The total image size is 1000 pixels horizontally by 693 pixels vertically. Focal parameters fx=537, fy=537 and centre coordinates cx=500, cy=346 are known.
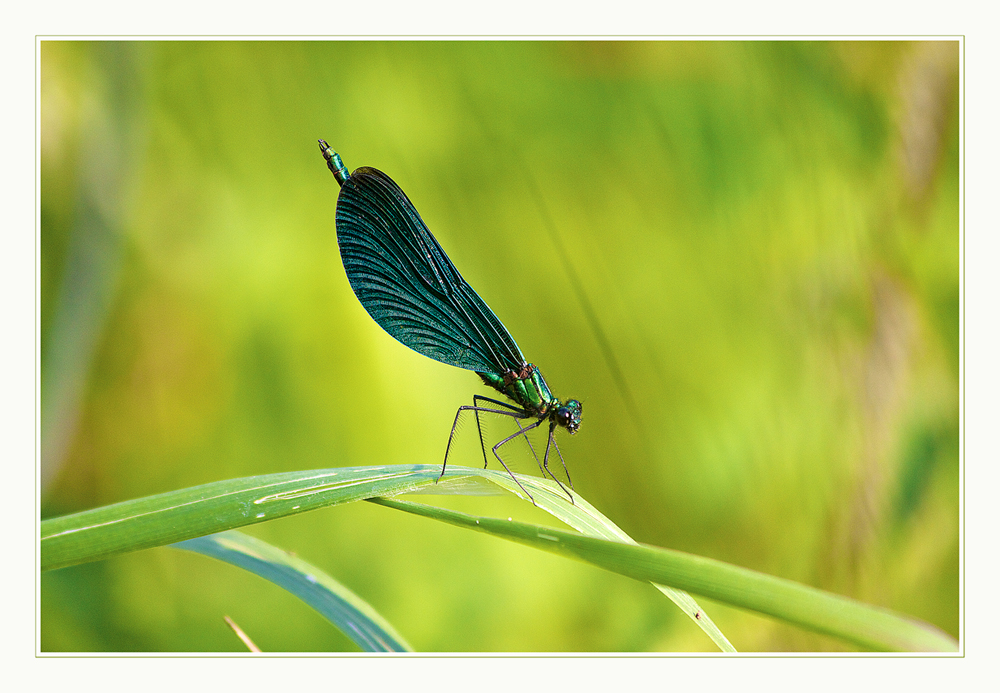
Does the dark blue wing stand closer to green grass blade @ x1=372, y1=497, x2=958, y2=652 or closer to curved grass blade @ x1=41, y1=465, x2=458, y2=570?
curved grass blade @ x1=41, y1=465, x2=458, y2=570

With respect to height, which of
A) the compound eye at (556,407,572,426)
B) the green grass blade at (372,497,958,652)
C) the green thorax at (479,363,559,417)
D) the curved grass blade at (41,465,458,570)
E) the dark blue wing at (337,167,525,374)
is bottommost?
the green grass blade at (372,497,958,652)

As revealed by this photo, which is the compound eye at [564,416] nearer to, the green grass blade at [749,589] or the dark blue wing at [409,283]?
the dark blue wing at [409,283]

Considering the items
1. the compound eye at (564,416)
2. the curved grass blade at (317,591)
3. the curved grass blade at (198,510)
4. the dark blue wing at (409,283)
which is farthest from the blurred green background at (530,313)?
the curved grass blade at (198,510)

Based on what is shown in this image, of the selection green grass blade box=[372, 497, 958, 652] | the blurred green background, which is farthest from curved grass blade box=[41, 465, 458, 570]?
the blurred green background

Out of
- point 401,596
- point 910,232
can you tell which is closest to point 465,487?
point 401,596

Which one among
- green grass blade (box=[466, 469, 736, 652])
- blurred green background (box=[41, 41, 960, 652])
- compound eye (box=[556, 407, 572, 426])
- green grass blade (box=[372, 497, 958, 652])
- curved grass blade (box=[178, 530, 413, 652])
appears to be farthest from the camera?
blurred green background (box=[41, 41, 960, 652])

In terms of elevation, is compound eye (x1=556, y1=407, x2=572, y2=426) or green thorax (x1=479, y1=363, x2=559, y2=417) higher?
green thorax (x1=479, y1=363, x2=559, y2=417)

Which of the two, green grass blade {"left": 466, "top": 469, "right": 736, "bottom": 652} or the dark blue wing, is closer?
green grass blade {"left": 466, "top": 469, "right": 736, "bottom": 652}

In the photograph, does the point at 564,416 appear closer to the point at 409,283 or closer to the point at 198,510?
the point at 409,283
